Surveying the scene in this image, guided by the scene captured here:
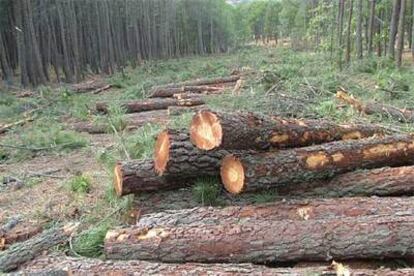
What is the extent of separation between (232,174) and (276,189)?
497 mm

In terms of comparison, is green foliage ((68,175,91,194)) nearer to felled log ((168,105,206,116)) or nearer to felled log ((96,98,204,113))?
felled log ((168,105,206,116))

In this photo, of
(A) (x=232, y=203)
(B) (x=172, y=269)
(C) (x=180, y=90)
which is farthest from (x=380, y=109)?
(C) (x=180, y=90)

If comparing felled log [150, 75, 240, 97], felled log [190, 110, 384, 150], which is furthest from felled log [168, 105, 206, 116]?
felled log [190, 110, 384, 150]

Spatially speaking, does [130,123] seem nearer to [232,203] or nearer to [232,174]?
[232,203]

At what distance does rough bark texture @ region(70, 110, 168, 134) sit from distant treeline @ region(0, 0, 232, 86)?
44.7 feet

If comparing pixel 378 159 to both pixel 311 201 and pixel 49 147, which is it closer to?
pixel 311 201

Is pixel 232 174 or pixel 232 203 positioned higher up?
pixel 232 174

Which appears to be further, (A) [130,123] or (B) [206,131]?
(A) [130,123]

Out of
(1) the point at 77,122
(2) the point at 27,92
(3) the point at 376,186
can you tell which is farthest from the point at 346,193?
(2) the point at 27,92

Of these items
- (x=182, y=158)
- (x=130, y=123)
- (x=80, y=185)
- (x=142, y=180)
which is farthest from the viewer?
(x=130, y=123)

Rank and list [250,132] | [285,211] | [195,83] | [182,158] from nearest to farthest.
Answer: [285,211], [250,132], [182,158], [195,83]

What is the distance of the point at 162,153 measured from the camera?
16.4 feet

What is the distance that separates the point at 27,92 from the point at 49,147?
13451 millimetres

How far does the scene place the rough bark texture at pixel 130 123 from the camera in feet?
40.8
